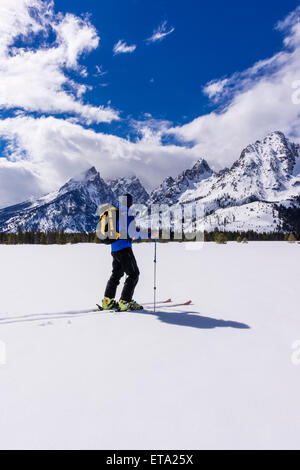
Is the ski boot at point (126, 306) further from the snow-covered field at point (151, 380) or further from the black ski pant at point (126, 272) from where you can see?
the snow-covered field at point (151, 380)

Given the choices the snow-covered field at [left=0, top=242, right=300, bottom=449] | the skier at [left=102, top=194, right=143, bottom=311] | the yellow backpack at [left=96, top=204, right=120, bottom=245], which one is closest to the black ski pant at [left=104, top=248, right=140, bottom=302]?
the skier at [left=102, top=194, right=143, bottom=311]

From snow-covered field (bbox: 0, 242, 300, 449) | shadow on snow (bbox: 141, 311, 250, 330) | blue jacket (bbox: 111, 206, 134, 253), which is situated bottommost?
shadow on snow (bbox: 141, 311, 250, 330)

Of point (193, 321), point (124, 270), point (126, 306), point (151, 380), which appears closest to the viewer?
point (151, 380)

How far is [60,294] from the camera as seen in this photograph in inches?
298

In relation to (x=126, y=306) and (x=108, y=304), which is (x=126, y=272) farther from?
(x=108, y=304)

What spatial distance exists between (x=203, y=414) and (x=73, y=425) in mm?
1135

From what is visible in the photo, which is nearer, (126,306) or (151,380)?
(151,380)

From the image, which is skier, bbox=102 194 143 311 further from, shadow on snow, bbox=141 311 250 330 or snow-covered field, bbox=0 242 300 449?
shadow on snow, bbox=141 311 250 330

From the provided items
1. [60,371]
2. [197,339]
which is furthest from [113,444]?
[197,339]

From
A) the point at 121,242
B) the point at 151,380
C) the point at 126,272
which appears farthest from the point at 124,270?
the point at 151,380

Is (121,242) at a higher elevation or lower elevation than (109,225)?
lower

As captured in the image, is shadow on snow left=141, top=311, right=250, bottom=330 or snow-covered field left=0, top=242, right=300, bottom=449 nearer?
snow-covered field left=0, top=242, right=300, bottom=449
